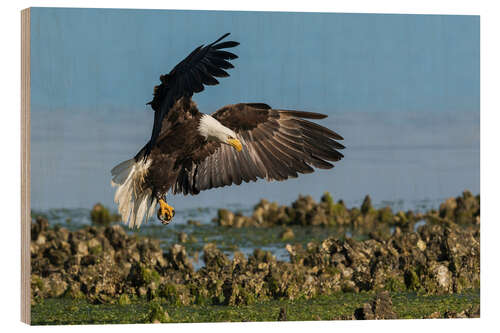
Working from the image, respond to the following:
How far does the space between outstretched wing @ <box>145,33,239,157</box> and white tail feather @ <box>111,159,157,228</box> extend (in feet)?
1.71

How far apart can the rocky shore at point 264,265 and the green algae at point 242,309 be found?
0.08 meters

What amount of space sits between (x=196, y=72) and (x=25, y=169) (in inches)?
66.0

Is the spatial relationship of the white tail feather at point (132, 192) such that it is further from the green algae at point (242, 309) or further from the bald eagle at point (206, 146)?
the green algae at point (242, 309)

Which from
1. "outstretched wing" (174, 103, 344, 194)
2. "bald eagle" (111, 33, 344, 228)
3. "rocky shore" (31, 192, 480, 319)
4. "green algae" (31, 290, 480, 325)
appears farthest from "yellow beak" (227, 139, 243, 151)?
"green algae" (31, 290, 480, 325)

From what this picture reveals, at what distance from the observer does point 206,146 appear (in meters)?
8.96

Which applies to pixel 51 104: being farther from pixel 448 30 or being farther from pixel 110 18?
pixel 448 30

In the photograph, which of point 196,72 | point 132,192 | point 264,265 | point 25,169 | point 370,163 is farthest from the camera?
point 264,265

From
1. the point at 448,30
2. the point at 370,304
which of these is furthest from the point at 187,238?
the point at 448,30

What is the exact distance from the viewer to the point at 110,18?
896 cm

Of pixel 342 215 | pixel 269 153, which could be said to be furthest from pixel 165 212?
pixel 342 215

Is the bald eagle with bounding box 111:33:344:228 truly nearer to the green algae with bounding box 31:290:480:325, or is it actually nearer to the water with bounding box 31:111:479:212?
the water with bounding box 31:111:479:212

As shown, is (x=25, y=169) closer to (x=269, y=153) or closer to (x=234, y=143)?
(x=234, y=143)

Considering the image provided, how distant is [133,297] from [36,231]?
3.28 ft

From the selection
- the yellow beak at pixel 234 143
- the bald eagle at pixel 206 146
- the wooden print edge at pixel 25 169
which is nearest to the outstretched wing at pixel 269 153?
the bald eagle at pixel 206 146
